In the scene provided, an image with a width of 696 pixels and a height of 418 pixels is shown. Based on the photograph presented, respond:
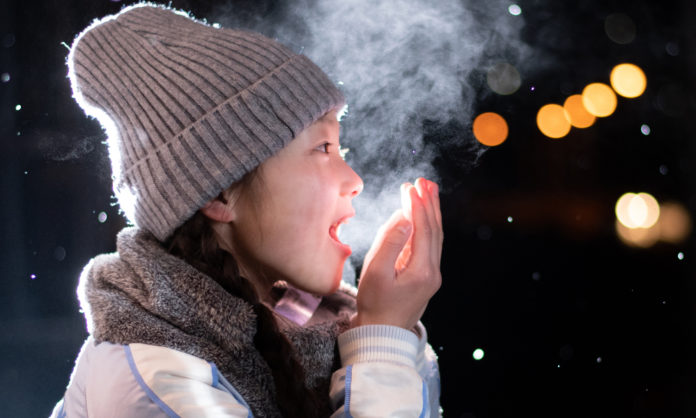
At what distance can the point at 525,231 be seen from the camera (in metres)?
1.59

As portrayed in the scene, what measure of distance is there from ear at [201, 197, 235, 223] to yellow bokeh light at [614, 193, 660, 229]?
1.19 m

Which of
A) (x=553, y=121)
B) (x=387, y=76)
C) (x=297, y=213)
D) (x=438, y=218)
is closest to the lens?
(x=297, y=213)

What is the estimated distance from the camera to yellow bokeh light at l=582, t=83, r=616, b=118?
5.40 feet

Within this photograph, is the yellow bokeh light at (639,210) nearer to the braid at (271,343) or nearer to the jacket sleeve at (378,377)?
the jacket sleeve at (378,377)

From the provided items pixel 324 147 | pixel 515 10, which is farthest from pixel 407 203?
pixel 515 10

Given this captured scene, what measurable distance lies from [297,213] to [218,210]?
0.41ft

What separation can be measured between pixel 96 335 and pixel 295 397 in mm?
290

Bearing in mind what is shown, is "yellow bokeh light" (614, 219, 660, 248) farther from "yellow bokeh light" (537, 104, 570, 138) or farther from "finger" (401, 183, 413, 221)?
"finger" (401, 183, 413, 221)

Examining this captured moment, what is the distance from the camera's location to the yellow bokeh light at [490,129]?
1.49 metres

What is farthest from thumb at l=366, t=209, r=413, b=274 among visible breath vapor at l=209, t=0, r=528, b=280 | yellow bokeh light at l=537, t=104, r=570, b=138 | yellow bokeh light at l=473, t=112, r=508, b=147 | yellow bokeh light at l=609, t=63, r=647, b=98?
yellow bokeh light at l=609, t=63, r=647, b=98

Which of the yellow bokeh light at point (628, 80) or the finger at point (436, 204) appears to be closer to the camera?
the finger at point (436, 204)

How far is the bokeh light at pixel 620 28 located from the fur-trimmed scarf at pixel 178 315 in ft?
4.38

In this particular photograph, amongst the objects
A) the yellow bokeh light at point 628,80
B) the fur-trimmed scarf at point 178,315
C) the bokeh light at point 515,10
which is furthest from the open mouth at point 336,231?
the yellow bokeh light at point 628,80

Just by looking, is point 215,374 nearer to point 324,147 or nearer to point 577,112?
point 324,147
